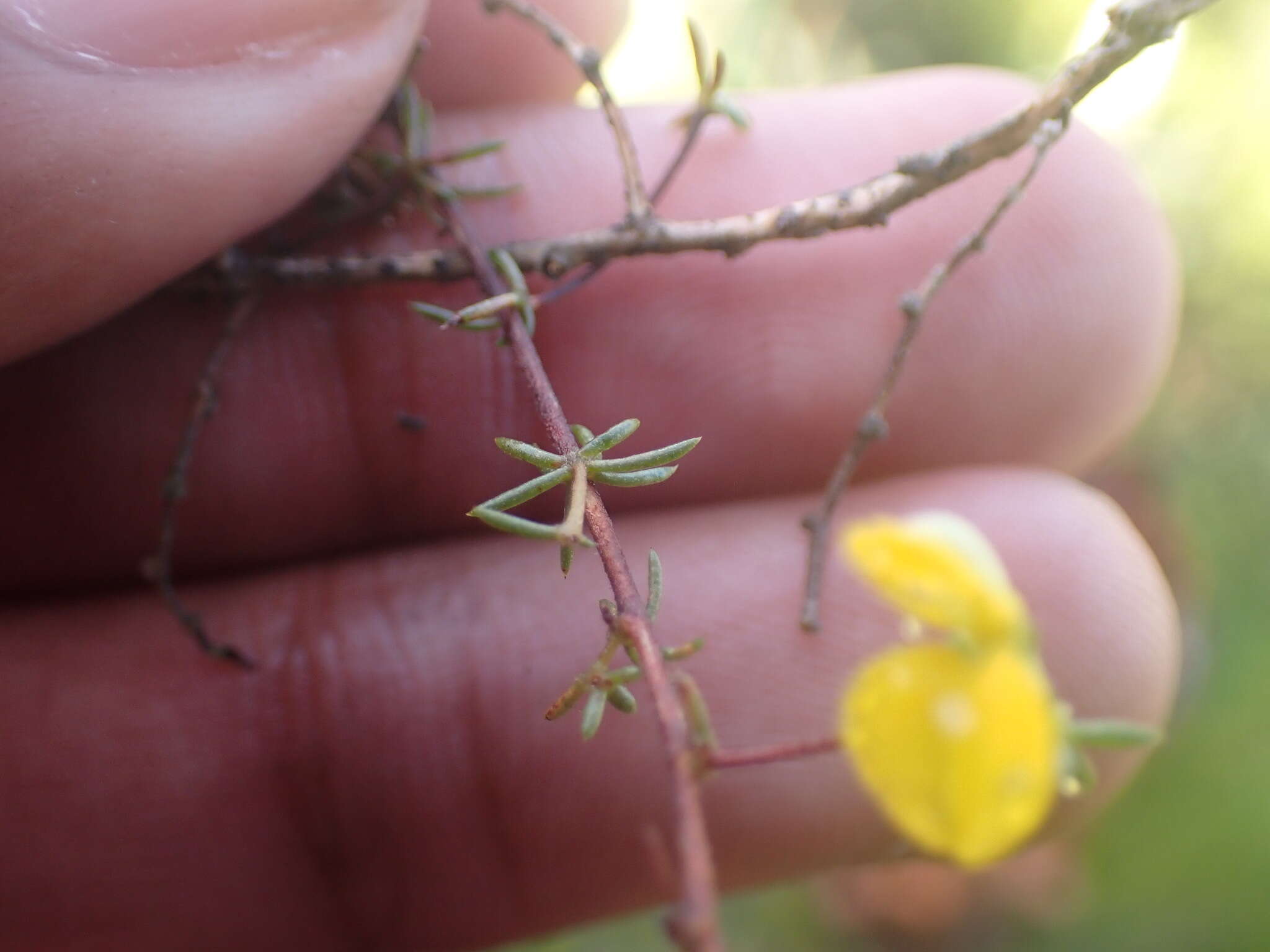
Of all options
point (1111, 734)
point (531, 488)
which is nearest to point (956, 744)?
point (1111, 734)

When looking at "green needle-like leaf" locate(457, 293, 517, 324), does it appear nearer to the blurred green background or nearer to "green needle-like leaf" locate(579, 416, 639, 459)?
"green needle-like leaf" locate(579, 416, 639, 459)

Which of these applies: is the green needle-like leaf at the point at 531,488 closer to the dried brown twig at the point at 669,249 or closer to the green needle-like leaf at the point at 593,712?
the dried brown twig at the point at 669,249

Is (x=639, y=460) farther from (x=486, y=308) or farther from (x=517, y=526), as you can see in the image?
(x=486, y=308)

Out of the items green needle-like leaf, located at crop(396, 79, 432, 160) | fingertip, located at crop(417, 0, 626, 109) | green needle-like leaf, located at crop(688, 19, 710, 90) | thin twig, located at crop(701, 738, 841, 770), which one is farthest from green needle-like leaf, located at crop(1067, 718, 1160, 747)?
fingertip, located at crop(417, 0, 626, 109)

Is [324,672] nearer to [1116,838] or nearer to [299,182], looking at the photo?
[299,182]

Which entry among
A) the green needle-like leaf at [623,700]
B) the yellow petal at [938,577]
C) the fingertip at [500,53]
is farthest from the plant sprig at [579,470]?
the fingertip at [500,53]
